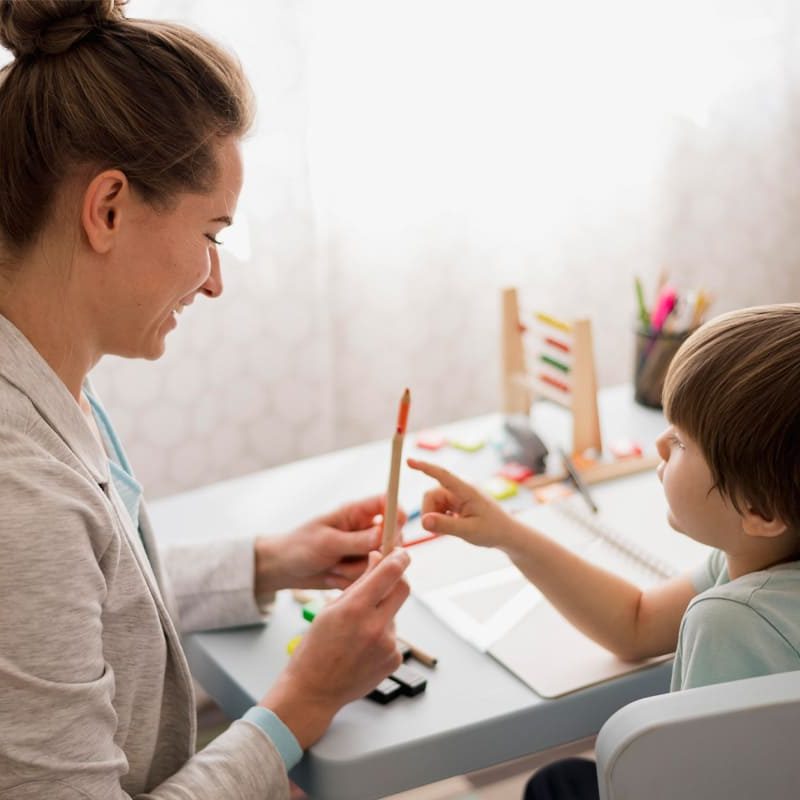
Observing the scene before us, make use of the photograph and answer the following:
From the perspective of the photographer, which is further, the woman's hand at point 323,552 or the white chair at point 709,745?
the woman's hand at point 323,552

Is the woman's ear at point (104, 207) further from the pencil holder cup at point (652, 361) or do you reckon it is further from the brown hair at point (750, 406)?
the pencil holder cup at point (652, 361)

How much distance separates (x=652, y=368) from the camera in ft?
4.70

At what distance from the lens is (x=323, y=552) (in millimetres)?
1038

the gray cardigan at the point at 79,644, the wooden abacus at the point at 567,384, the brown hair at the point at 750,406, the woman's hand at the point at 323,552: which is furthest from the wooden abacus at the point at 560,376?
the gray cardigan at the point at 79,644

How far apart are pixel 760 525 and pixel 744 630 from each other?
0.27 feet

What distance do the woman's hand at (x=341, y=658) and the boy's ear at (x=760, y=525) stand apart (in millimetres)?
278

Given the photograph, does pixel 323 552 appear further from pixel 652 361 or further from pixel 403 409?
pixel 652 361

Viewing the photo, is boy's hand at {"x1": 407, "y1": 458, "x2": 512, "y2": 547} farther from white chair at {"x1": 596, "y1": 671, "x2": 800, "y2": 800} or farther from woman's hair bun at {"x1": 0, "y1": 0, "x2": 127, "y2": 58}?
woman's hair bun at {"x1": 0, "y1": 0, "x2": 127, "y2": 58}

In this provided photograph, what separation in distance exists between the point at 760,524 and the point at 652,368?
647 mm

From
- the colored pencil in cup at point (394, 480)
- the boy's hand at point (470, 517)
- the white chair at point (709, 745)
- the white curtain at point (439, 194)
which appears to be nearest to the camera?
the white chair at point (709, 745)

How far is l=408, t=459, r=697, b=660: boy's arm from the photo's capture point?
37.1 inches

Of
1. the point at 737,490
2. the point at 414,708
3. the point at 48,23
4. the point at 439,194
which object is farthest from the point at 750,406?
the point at 439,194

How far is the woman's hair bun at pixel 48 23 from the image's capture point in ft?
2.59

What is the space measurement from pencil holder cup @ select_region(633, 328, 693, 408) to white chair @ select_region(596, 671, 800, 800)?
78cm
